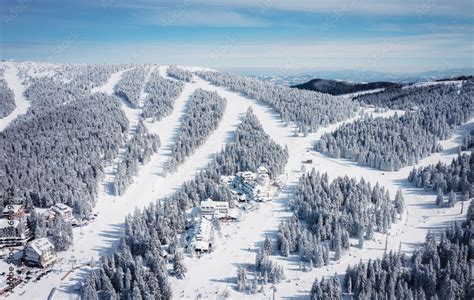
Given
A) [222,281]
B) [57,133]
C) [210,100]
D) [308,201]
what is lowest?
[222,281]

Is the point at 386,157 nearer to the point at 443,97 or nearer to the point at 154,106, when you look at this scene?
the point at 443,97

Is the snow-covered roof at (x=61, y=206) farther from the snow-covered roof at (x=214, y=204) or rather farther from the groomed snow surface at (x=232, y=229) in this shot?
the snow-covered roof at (x=214, y=204)

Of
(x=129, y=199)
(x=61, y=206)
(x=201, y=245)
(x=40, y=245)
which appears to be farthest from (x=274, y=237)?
(x=61, y=206)

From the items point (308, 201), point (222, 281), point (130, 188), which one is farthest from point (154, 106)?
point (222, 281)

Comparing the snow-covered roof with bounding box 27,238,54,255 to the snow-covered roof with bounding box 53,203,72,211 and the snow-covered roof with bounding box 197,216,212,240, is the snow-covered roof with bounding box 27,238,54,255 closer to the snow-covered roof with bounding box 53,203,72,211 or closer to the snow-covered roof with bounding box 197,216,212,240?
the snow-covered roof with bounding box 53,203,72,211

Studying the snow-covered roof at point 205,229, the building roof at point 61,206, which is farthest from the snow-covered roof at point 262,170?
the building roof at point 61,206
